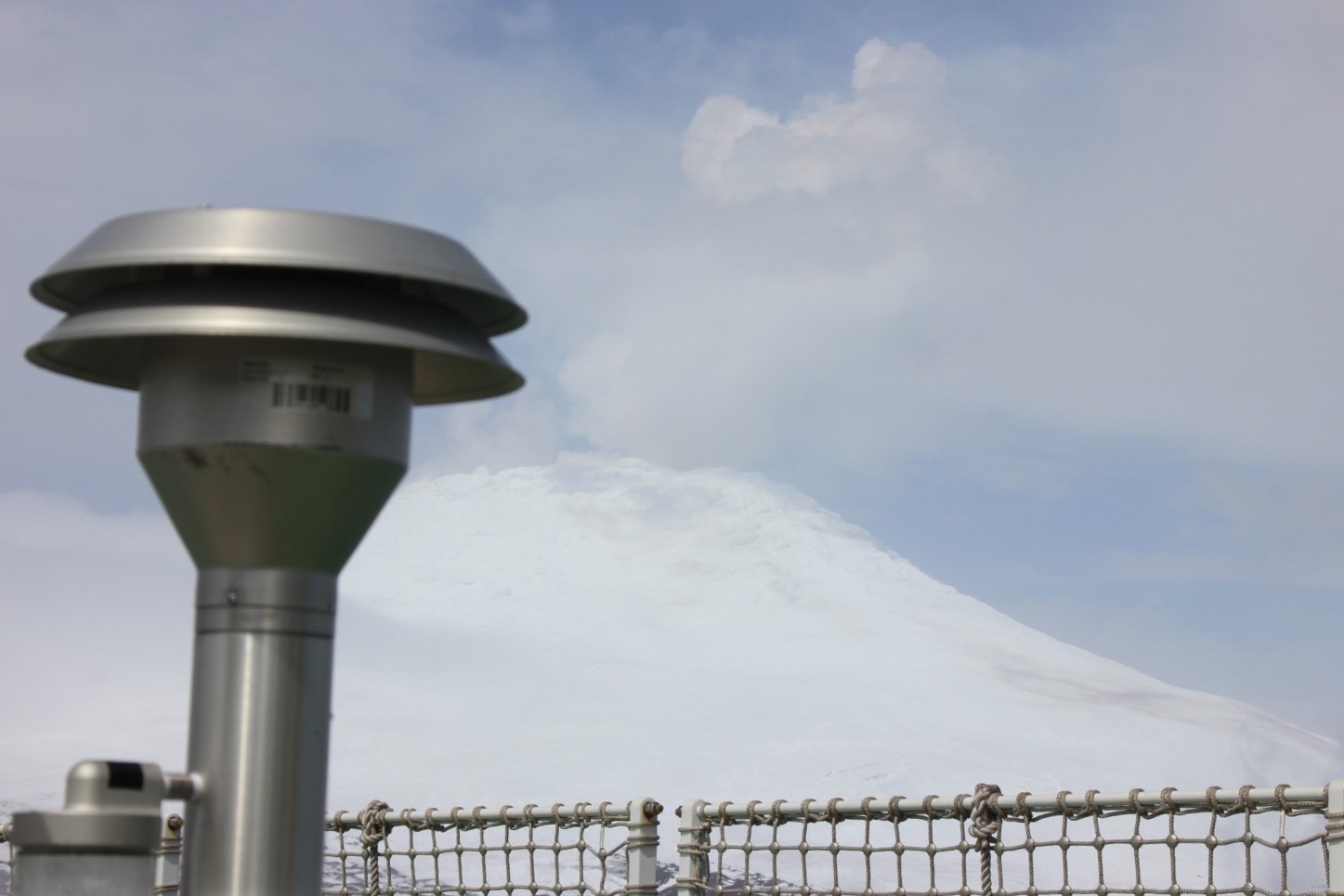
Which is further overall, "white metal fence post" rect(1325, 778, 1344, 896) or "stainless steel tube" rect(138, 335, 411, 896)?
"white metal fence post" rect(1325, 778, 1344, 896)

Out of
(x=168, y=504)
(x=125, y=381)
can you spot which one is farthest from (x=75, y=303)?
(x=168, y=504)

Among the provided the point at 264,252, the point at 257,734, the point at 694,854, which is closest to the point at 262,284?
the point at 264,252

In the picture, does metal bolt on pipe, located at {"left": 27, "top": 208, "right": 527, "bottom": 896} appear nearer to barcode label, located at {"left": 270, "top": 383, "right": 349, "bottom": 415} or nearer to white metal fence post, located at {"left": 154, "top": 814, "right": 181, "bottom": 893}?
barcode label, located at {"left": 270, "top": 383, "right": 349, "bottom": 415}

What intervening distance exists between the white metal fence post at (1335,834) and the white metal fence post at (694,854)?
7.18 feet

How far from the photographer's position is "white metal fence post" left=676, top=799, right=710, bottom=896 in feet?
18.7

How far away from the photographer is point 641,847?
220 inches

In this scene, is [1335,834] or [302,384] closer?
[302,384]

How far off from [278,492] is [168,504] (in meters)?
0.22

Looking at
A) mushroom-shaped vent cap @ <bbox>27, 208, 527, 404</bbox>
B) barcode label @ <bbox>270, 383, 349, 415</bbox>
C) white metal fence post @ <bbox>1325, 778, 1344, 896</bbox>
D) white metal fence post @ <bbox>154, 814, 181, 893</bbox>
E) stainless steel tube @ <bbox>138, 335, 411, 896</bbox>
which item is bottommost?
white metal fence post @ <bbox>154, 814, 181, 893</bbox>

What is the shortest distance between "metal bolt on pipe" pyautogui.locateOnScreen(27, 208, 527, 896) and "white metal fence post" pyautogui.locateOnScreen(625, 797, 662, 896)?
3.08 m

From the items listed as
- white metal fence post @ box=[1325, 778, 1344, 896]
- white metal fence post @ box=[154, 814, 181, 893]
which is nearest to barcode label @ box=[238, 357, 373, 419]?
white metal fence post @ box=[1325, 778, 1344, 896]

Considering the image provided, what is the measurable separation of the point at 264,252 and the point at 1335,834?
3.28 metres

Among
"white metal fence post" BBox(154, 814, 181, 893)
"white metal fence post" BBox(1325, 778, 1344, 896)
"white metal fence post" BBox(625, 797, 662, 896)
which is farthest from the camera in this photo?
"white metal fence post" BBox(154, 814, 181, 893)

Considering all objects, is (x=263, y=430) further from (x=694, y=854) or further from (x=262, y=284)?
(x=694, y=854)
